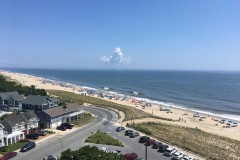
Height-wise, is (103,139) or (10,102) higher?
(10,102)

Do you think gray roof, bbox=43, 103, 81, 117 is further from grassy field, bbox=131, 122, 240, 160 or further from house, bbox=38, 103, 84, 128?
grassy field, bbox=131, 122, 240, 160

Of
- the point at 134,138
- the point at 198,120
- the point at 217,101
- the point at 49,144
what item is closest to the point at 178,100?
the point at 217,101

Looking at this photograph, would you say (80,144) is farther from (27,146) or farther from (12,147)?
(12,147)

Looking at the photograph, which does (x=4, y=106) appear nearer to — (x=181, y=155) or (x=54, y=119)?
(x=54, y=119)

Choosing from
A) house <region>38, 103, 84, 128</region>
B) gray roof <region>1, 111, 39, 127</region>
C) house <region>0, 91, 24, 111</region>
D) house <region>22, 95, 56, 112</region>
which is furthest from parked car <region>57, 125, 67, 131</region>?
house <region>0, 91, 24, 111</region>

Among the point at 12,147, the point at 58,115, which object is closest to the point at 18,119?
the point at 12,147

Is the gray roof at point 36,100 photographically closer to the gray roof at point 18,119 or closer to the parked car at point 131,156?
the gray roof at point 18,119
